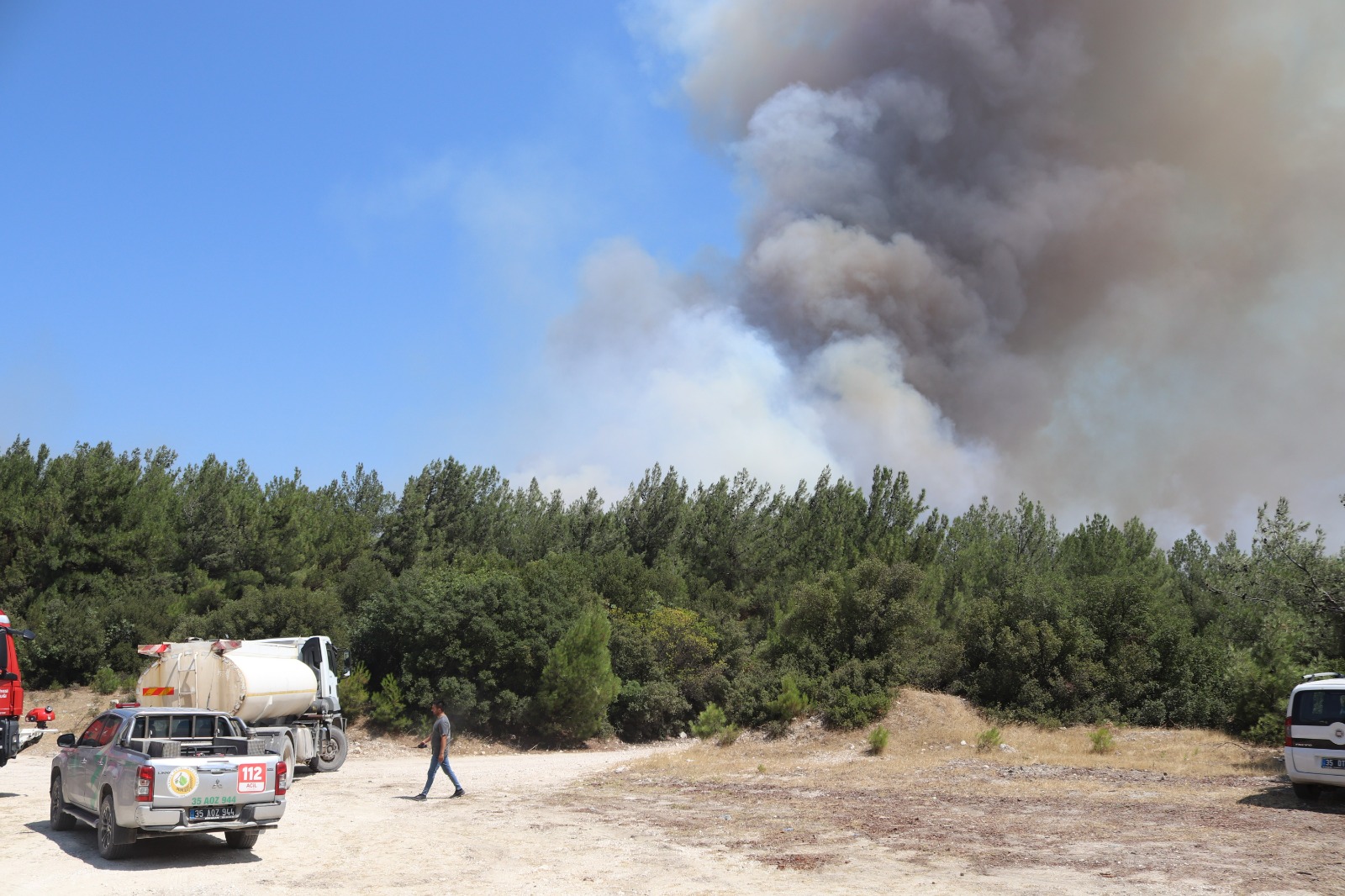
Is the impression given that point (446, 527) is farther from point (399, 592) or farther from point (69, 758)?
point (69, 758)

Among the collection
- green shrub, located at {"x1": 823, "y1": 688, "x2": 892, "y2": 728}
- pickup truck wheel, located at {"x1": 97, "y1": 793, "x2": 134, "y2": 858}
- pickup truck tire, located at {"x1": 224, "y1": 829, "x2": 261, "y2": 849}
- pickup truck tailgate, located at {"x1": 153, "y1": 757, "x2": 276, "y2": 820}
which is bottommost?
green shrub, located at {"x1": 823, "y1": 688, "x2": 892, "y2": 728}

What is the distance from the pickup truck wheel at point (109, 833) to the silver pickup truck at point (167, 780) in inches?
0.4

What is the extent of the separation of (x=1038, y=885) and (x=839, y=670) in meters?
25.3

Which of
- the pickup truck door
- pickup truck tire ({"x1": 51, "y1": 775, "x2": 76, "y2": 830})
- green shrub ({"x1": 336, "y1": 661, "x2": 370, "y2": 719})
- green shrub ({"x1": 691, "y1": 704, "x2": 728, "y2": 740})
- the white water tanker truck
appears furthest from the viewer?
green shrub ({"x1": 691, "y1": 704, "x2": 728, "y2": 740})

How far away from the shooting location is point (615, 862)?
12672 mm

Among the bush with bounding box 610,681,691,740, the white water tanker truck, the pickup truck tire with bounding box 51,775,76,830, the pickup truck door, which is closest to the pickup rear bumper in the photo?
the pickup truck door

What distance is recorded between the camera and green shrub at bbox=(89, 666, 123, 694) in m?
37.3

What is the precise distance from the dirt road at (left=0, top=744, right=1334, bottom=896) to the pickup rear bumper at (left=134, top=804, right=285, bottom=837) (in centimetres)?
43

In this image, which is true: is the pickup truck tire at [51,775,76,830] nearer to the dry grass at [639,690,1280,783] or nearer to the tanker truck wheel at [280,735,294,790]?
the tanker truck wheel at [280,735,294,790]

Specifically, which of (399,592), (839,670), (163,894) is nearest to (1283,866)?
(163,894)

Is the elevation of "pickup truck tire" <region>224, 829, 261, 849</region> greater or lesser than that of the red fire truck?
lesser

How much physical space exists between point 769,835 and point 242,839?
7.47m

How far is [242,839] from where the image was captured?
1305 cm

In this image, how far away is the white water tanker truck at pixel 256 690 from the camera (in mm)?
23031
